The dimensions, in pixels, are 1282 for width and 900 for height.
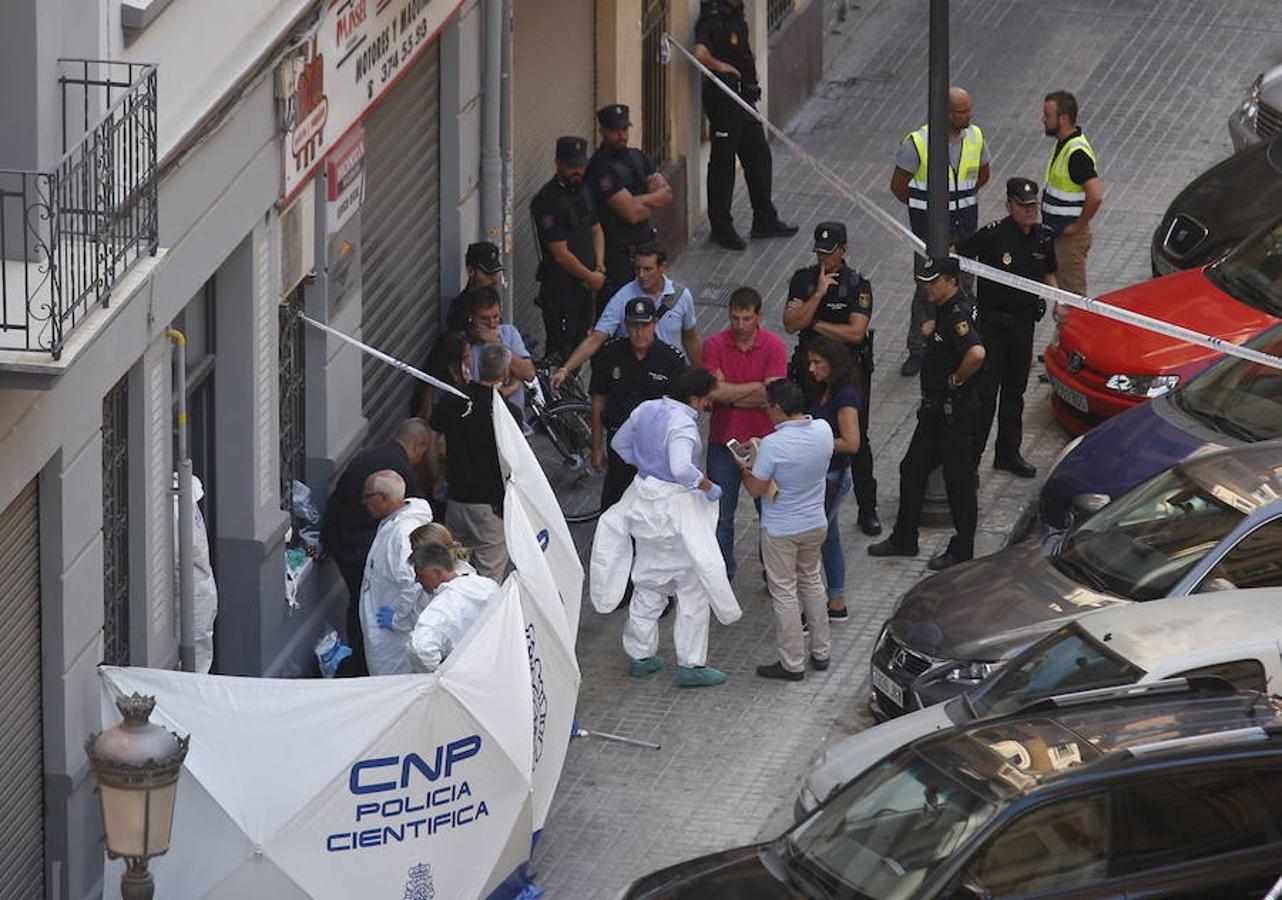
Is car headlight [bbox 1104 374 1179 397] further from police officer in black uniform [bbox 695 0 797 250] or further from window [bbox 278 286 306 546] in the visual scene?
window [bbox 278 286 306 546]

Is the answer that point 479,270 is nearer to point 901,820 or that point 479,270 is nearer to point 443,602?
point 443,602

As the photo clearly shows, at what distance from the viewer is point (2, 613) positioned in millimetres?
12273

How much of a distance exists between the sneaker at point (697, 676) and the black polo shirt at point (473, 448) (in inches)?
53.4

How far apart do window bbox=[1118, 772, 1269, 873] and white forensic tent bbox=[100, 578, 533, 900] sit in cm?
292

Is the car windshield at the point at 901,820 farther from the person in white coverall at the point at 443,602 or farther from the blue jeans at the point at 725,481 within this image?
the blue jeans at the point at 725,481

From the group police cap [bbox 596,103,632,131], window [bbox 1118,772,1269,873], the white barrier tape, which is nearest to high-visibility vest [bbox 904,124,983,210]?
police cap [bbox 596,103,632,131]

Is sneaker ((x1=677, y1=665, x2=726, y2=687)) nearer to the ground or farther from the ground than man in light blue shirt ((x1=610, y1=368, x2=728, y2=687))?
nearer to the ground

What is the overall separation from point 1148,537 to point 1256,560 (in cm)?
64

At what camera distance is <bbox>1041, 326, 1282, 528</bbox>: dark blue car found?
16.6 metres

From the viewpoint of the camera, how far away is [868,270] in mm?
21906

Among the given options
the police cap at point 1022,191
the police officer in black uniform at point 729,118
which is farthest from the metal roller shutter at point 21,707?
the police officer in black uniform at point 729,118

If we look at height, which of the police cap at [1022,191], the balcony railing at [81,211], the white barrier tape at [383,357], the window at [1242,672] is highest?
the balcony railing at [81,211]

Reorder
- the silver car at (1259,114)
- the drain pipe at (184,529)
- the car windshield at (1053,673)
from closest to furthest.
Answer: the car windshield at (1053,673)
the drain pipe at (184,529)
the silver car at (1259,114)

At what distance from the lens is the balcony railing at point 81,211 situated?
11211mm
